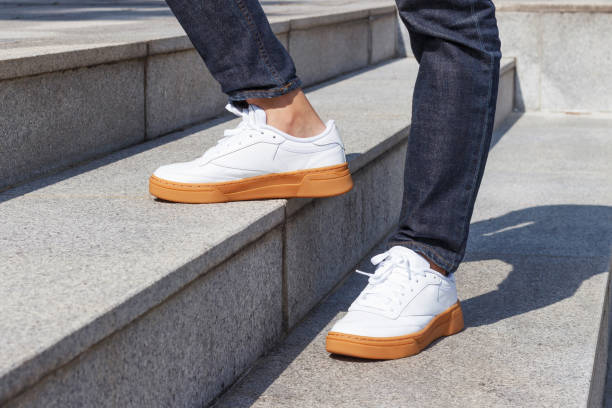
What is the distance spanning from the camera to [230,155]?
1854 millimetres

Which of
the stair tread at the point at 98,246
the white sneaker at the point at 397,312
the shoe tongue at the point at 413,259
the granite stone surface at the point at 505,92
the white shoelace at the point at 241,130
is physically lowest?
the granite stone surface at the point at 505,92

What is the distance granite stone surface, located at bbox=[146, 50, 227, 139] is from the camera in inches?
107

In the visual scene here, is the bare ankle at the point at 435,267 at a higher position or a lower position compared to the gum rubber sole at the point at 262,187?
lower

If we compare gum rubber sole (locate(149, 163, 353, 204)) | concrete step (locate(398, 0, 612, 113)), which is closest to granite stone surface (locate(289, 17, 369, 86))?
concrete step (locate(398, 0, 612, 113))

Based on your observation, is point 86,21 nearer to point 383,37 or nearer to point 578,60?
point 383,37

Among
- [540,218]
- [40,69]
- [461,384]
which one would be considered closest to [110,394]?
[461,384]

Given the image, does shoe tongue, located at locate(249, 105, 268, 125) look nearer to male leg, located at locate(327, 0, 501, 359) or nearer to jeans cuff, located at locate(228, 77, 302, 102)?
jeans cuff, located at locate(228, 77, 302, 102)

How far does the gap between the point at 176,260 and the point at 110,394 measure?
0.88 ft

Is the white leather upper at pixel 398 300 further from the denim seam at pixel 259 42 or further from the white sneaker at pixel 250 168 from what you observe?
the denim seam at pixel 259 42

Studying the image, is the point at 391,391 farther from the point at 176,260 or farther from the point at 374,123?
the point at 374,123

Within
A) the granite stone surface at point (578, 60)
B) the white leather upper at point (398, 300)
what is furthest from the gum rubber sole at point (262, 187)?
the granite stone surface at point (578, 60)

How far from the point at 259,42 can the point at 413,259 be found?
0.52 meters

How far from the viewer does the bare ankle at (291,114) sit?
1.82m

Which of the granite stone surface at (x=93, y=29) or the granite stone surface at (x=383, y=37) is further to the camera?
the granite stone surface at (x=383, y=37)
